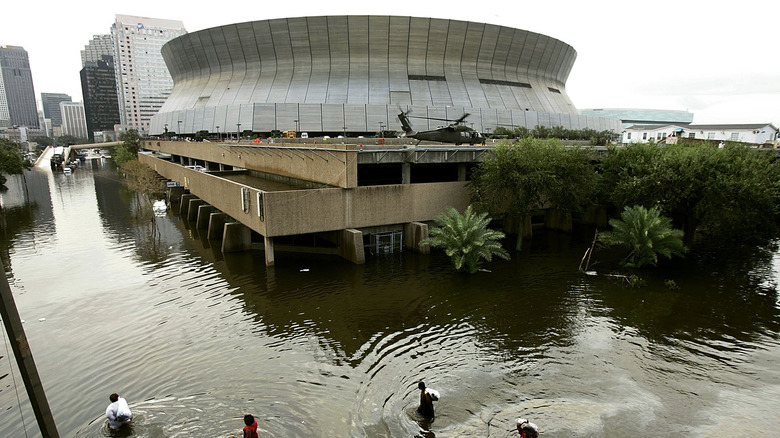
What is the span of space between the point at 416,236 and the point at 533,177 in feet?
25.0

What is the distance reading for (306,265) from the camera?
78.4ft

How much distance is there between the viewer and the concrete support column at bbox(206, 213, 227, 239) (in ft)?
101

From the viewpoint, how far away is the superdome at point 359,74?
6706cm

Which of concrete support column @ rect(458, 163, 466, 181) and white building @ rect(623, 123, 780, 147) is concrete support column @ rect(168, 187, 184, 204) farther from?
white building @ rect(623, 123, 780, 147)

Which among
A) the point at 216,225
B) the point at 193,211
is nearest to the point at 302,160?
the point at 216,225

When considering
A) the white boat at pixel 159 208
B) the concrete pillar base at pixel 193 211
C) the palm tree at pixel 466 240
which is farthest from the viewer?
the white boat at pixel 159 208

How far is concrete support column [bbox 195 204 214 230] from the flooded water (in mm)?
7915

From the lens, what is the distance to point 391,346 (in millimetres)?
14867

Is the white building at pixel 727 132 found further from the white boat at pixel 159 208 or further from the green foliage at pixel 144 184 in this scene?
the green foliage at pixel 144 184

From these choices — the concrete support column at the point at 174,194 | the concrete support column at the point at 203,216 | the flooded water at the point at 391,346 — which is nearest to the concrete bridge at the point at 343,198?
the concrete support column at the point at 203,216

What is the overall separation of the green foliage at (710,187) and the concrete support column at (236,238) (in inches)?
893

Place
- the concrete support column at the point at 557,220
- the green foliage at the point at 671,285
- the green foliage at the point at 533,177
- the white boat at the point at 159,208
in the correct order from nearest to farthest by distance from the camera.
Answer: the green foliage at the point at 671,285, the green foliage at the point at 533,177, the concrete support column at the point at 557,220, the white boat at the point at 159,208

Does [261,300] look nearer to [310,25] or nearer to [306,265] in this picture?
[306,265]

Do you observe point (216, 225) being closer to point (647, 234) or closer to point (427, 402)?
point (427, 402)
